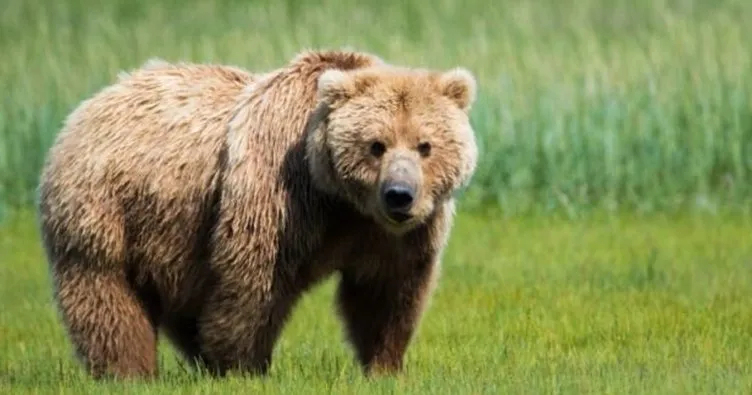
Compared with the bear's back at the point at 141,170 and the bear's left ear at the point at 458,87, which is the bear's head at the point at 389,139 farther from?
the bear's back at the point at 141,170

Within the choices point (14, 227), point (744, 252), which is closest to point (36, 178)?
point (14, 227)

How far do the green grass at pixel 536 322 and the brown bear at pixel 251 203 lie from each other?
26 centimetres

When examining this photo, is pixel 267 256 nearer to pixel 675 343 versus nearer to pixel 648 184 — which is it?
pixel 675 343

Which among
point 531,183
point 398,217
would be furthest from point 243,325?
point 531,183

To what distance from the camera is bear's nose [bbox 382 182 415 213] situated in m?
6.88

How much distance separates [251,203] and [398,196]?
2.42ft

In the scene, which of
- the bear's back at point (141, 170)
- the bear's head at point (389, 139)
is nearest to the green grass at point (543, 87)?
the bear's back at point (141, 170)

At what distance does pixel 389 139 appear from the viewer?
7078mm

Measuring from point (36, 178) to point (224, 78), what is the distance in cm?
771

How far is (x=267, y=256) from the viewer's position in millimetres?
7328

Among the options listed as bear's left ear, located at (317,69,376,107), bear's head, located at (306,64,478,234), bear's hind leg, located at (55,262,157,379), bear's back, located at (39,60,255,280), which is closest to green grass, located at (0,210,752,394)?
bear's hind leg, located at (55,262,157,379)

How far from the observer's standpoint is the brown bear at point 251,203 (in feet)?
23.5

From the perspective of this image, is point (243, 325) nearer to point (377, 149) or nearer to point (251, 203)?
point (251, 203)

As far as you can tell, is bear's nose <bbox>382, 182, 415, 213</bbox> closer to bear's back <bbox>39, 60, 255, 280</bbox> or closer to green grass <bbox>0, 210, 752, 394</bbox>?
green grass <bbox>0, 210, 752, 394</bbox>
